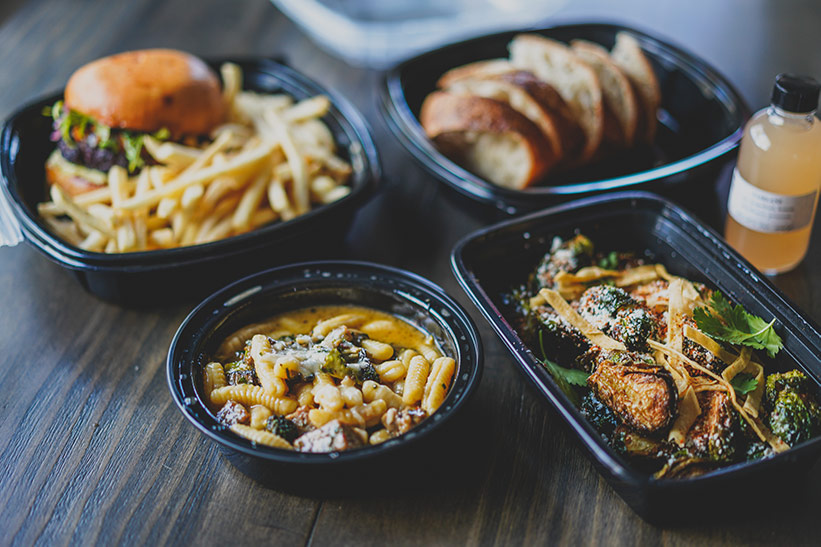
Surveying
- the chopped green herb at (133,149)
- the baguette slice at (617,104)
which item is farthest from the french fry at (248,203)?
the baguette slice at (617,104)

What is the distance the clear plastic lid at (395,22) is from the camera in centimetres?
359

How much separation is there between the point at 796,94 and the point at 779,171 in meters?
0.22

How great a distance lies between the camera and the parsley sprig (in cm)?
189

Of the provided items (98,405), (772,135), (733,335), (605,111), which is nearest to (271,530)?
(98,405)

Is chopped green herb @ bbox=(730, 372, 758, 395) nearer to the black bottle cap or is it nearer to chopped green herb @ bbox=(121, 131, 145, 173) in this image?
the black bottle cap

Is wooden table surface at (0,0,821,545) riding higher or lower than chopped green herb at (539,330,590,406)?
lower

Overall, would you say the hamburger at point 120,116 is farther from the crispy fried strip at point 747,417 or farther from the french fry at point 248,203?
the crispy fried strip at point 747,417

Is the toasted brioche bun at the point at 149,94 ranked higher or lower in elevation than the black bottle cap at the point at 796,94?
lower

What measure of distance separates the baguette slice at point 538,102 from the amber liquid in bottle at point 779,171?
62 centimetres

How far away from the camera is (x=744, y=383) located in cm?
182

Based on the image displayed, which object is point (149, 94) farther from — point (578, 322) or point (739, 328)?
point (739, 328)

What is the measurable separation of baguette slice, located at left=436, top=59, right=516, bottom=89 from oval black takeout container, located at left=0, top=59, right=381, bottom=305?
44 centimetres

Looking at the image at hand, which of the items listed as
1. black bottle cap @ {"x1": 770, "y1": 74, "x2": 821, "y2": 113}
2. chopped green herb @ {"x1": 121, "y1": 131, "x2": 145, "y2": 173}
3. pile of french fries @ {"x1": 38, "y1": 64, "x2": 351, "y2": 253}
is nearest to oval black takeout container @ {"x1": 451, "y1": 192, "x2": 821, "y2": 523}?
black bottle cap @ {"x1": 770, "y1": 74, "x2": 821, "y2": 113}

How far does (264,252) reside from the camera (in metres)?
2.29
